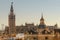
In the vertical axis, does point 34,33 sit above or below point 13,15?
below

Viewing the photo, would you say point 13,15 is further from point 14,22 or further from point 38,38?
point 38,38

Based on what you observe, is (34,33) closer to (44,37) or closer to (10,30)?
(44,37)

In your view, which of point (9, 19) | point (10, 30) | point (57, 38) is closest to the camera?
point (57, 38)

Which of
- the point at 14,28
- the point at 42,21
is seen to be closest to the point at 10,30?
the point at 14,28

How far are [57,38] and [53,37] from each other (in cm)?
67

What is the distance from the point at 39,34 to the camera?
37844 millimetres

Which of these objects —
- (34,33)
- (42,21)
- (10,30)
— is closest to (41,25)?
(42,21)

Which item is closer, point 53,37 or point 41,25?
point 53,37

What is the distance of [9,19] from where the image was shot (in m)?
73.6

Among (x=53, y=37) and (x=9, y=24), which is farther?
(x=9, y=24)

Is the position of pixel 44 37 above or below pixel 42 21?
below

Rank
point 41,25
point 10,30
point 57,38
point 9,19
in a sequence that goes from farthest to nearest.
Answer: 1. point 9,19
2. point 10,30
3. point 41,25
4. point 57,38

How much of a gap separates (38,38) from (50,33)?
7.44 feet

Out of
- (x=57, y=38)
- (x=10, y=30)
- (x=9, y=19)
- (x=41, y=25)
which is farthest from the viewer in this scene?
(x=9, y=19)
